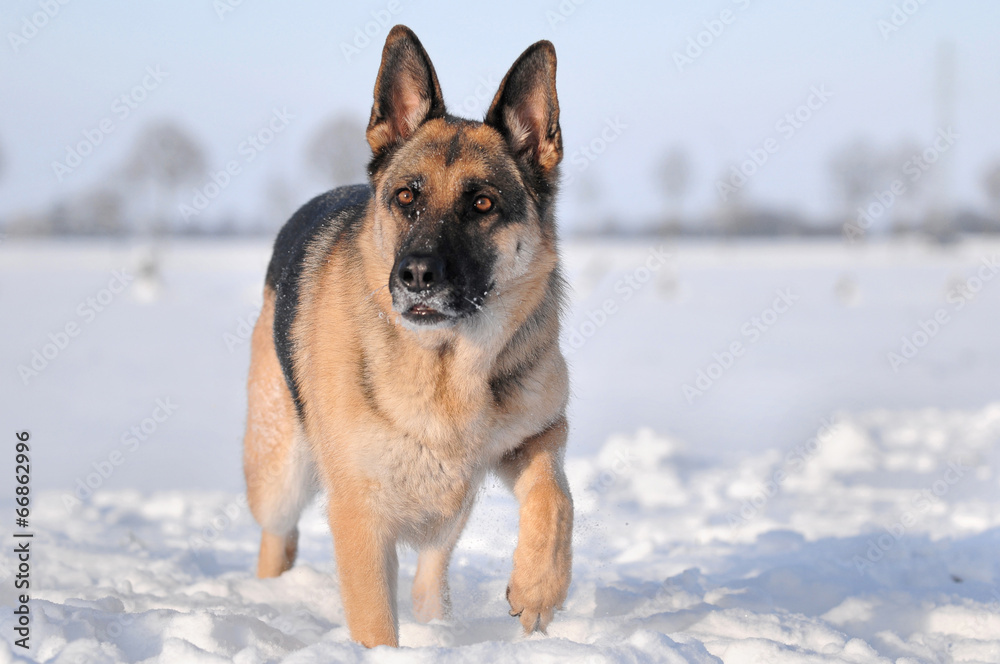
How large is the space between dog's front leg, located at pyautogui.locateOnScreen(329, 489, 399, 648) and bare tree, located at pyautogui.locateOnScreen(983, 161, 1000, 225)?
174 feet

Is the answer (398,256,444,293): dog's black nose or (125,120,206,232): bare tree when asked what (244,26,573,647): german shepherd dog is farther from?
(125,120,206,232): bare tree

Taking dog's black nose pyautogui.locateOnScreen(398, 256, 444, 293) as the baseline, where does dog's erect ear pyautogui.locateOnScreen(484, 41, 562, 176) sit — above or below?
above

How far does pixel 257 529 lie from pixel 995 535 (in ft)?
15.3

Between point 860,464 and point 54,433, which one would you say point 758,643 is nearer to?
point 860,464

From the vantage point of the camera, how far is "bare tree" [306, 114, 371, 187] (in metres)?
27.1

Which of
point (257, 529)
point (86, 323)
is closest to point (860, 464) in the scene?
point (257, 529)

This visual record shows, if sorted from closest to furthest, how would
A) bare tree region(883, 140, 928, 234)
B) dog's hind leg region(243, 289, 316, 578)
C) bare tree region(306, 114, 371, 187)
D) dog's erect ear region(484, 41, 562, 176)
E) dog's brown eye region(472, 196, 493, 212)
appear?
dog's brown eye region(472, 196, 493, 212) → dog's erect ear region(484, 41, 562, 176) → dog's hind leg region(243, 289, 316, 578) → bare tree region(306, 114, 371, 187) → bare tree region(883, 140, 928, 234)

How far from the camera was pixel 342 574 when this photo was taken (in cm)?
293

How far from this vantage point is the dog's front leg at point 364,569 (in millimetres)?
2842

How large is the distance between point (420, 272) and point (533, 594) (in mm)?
1198

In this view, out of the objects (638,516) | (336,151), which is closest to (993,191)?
(336,151)

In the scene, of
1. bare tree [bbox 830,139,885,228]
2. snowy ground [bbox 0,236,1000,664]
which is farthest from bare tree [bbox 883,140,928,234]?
snowy ground [bbox 0,236,1000,664]

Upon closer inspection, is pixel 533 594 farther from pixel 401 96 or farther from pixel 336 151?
pixel 336 151

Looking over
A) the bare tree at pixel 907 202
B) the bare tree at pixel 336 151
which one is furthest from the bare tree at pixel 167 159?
the bare tree at pixel 907 202
